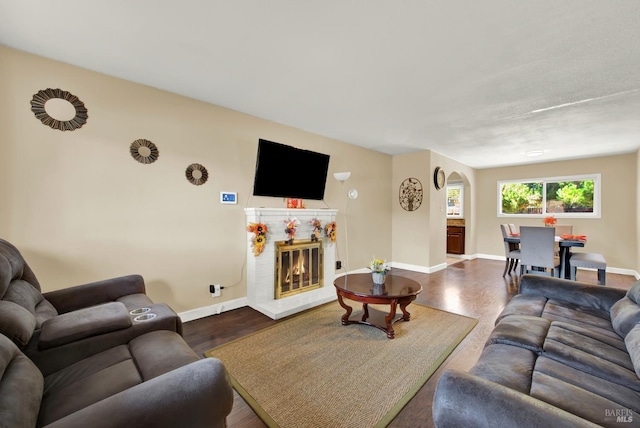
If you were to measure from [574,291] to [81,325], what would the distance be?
3.34 m

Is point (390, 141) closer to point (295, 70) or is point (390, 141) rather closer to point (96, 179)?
point (295, 70)

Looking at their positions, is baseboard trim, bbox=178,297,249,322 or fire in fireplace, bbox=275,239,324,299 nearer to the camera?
baseboard trim, bbox=178,297,249,322

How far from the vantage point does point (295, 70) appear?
231 centimetres

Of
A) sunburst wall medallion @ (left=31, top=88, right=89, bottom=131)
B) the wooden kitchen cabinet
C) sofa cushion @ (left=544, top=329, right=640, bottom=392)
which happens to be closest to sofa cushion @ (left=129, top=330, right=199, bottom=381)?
sofa cushion @ (left=544, top=329, right=640, bottom=392)

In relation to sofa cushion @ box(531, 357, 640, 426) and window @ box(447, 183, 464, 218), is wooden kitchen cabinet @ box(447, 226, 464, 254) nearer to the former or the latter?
window @ box(447, 183, 464, 218)

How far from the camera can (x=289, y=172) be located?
3701 millimetres

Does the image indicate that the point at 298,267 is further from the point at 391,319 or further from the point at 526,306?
the point at 526,306

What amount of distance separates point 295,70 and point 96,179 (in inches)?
79.4

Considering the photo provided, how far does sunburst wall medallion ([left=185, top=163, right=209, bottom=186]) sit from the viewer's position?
2.89m

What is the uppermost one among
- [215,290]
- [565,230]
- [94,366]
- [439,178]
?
[439,178]

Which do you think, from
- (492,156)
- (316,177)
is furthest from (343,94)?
(492,156)

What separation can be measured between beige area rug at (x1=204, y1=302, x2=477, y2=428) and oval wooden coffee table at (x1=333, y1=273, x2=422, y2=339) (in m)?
0.09

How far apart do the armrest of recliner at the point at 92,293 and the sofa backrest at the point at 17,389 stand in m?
1.09

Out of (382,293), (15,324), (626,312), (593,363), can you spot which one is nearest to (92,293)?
(15,324)
